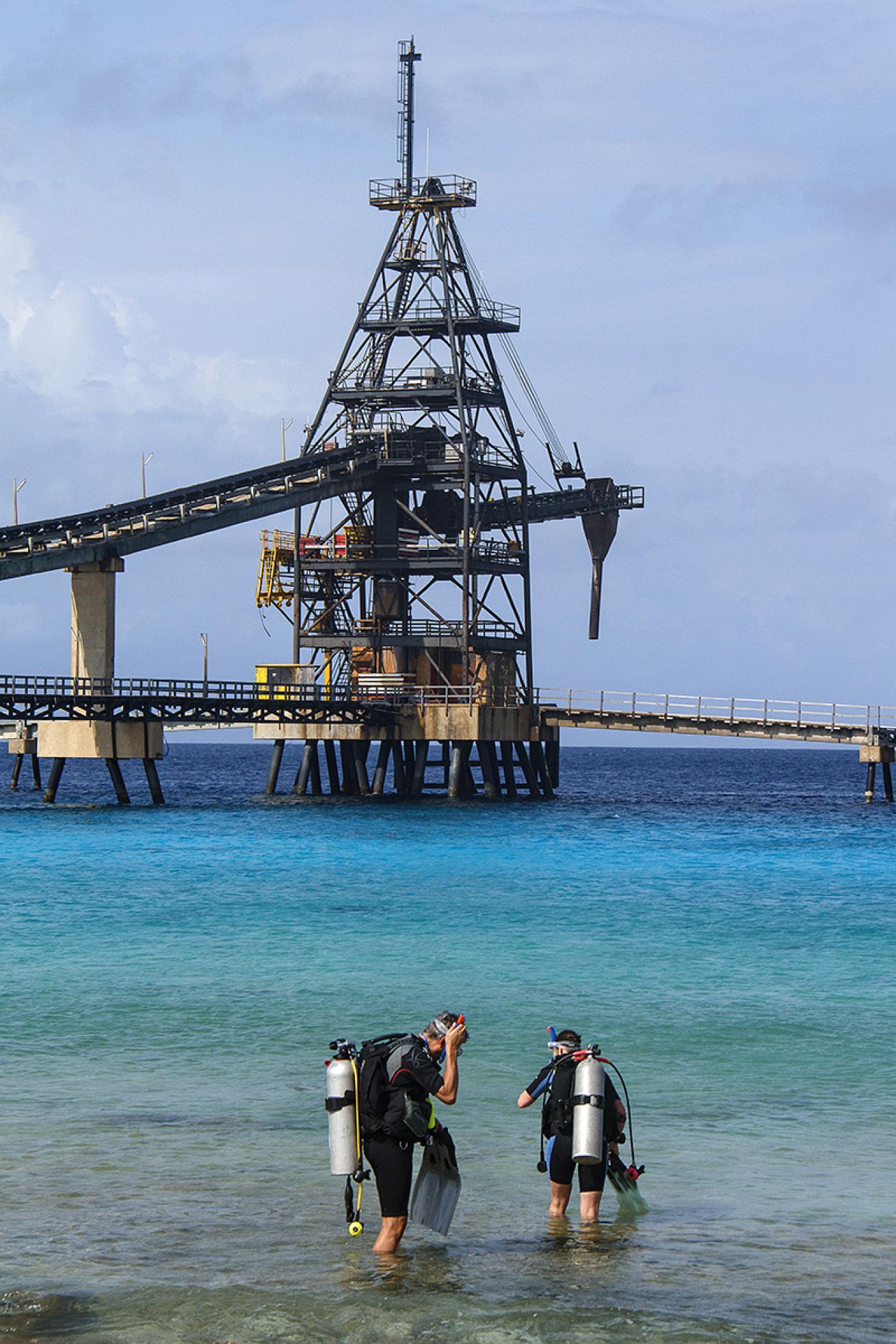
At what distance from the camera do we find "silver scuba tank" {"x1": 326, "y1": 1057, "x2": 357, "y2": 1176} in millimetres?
11508

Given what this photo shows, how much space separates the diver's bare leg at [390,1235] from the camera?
473 inches

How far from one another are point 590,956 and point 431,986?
169 inches

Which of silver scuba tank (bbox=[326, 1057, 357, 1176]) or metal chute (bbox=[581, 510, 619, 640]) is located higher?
metal chute (bbox=[581, 510, 619, 640])

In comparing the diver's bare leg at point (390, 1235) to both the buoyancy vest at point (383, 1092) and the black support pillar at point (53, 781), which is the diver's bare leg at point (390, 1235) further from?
the black support pillar at point (53, 781)

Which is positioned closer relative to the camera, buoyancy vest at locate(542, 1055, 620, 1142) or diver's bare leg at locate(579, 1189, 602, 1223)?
buoyancy vest at locate(542, 1055, 620, 1142)

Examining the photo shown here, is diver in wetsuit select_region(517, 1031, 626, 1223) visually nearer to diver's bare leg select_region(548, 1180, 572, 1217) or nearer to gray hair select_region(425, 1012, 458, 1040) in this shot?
diver's bare leg select_region(548, 1180, 572, 1217)

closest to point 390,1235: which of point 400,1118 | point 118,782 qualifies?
point 400,1118

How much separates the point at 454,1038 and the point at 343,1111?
42.1 inches

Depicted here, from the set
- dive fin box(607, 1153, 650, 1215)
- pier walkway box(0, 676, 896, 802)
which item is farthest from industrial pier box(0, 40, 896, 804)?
dive fin box(607, 1153, 650, 1215)

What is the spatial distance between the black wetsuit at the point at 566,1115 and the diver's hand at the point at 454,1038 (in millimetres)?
1288

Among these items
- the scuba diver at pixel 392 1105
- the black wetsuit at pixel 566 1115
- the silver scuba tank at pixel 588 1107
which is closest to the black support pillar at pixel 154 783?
the black wetsuit at pixel 566 1115

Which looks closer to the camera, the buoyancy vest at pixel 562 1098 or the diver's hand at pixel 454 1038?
the diver's hand at pixel 454 1038

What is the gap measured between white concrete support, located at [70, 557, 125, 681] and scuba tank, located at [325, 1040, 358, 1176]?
164 feet

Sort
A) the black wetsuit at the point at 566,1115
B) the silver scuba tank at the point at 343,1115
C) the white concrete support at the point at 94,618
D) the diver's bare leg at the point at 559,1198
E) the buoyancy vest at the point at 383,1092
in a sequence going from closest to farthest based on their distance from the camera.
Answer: the buoyancy vest at the point at 383,1092
the silver scuba tank at the point at 343,1115
the black wetsuit at the point at 566,1115
the diver's bare leg at the point at 559,1198
the white concrete support at the point at 94,618
